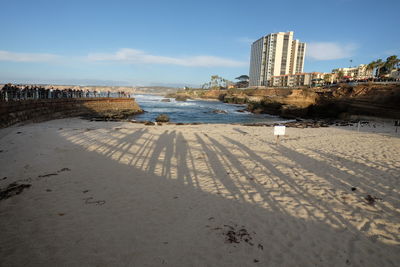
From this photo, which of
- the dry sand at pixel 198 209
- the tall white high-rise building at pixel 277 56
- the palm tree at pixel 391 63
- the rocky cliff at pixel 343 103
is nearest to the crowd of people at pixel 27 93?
the dry sand at pixel 198 209

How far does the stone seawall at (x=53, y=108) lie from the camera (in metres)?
15.6

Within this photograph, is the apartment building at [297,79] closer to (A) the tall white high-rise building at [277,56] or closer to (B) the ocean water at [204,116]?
(A) the tall white high-rise building at [277,56]

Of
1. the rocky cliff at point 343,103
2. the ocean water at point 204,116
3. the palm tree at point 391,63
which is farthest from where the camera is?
the palm tree at point 391,63

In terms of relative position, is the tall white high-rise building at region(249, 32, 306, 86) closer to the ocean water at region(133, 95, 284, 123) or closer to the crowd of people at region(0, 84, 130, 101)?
the ocean water at region(133, 95, 284, 123)

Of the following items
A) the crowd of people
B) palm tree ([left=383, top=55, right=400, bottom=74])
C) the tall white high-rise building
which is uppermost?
the tall white high-rise building

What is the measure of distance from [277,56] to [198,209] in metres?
142

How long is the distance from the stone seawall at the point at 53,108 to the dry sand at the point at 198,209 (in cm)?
913

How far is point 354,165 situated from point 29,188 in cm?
1103

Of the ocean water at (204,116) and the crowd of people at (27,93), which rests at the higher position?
the crowd of people at (27,93)

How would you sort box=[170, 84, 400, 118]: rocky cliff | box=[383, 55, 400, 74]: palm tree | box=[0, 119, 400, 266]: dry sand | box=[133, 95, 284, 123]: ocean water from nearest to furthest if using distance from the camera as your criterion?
box=[0, 119, 400, 266]: dry sand < box=[170, 84, 400, 118]: rocky cliff < box=[133, 95, 284, 123]: ocean water < box=[383, 55, 400, 74]: palm tree

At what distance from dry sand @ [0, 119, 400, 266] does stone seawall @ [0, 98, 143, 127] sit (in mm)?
9128

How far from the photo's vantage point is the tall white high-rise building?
127m

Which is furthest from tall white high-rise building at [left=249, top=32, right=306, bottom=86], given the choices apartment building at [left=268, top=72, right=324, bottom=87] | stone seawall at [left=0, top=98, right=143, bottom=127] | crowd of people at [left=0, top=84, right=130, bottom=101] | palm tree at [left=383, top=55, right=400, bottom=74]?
crowd of people at [left=0, top=84, right=130, bottom=101]

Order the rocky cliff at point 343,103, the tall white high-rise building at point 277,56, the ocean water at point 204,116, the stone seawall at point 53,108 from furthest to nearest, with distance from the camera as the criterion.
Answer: the tall white high-rise building at point 277,56, the ocean water at point 204,116, the rocky cliff at point 343,103, the stone seawall at point 53,108
